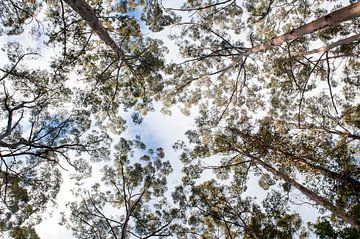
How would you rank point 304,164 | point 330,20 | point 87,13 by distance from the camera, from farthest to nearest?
point 304,164 → point 87,13 → point 330,20

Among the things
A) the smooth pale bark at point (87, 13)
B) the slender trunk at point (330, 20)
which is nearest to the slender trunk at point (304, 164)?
the slender trunk at point (330, 20)

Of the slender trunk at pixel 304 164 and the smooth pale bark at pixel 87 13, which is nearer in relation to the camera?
the smooth pale bark at pixel 87 13

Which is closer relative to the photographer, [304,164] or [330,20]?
[330,20]

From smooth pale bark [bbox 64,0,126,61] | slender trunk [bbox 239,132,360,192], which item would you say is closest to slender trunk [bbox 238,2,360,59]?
smooth pale bark [bbox 64,0,126,61]

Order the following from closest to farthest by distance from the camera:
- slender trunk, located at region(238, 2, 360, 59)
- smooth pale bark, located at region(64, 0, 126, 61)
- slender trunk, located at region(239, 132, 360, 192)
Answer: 1. slender trunk, located at region(238, 2, 360, 59)
2. smooth pale bark, located at region(64, 0, 126, 61)
3. slender trunk, located at region(239, 132, 360, 192)

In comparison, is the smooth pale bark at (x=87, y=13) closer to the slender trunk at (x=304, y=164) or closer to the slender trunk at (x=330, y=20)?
the slender trunk at (x=330, y=20)

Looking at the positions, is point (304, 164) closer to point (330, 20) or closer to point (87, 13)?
point (330, 20)

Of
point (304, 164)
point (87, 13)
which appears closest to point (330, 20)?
point (87, 13)

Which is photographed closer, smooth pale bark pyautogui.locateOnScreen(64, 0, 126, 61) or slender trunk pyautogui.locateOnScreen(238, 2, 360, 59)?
slender trunk pyautogui.locateOnScreen(238, 2, 360, 59)

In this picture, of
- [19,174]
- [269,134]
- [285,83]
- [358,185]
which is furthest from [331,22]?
[19,174]

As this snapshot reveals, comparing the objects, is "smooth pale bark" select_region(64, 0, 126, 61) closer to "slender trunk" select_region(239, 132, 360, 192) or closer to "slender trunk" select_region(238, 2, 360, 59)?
"slender trunk" select_region(238, 2, 360, 59)

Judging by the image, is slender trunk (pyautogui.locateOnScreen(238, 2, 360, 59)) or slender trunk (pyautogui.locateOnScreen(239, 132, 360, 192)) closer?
slender trunk (pyautogui.locateOnScreen(238, 2, 360, 59))

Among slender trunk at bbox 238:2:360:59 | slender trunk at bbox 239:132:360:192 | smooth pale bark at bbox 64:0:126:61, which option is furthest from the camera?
slender trunk at bbox 239:132:360:192

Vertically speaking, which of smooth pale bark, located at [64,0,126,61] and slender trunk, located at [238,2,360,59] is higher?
smooth pale bark, located at [64,0,126,61]
